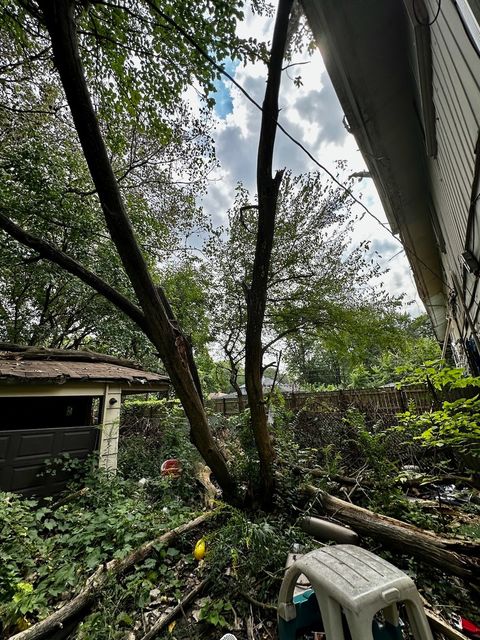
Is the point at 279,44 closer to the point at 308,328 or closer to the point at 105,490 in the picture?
the point at 105,490

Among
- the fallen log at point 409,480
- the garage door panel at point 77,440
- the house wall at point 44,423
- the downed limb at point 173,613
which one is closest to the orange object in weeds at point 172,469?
the house wall at point 44,423

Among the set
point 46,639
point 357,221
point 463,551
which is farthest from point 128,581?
point 357,221

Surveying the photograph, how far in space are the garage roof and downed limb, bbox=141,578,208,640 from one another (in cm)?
396

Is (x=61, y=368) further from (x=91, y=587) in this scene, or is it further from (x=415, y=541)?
(x=415, y=541)

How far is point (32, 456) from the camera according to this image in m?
4.72

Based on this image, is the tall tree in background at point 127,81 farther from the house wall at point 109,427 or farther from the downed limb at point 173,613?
the house wall at point 109,427

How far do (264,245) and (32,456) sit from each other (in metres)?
5.48

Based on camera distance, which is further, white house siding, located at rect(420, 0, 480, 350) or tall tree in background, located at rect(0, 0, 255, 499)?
tall tree in background, located at rect(0, 0, 255, 499)

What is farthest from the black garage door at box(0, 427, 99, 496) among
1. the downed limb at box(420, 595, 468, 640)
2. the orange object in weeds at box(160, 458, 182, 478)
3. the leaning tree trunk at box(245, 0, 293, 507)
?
the downed limb at box(420, 595, 468, 640)

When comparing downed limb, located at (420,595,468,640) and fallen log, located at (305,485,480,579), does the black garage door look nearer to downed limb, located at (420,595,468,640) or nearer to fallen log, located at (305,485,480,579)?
fallen log, located at (305,485,480,579)

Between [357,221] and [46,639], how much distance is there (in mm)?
9746

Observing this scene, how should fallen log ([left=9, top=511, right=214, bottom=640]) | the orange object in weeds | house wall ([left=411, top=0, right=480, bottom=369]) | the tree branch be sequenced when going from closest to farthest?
house wall ([left=411, top=0, right=480, bottom=369]) < fallen log ([left=9, top=511, right=214, bottom=640]) < the tree branch < the orange object in weeds

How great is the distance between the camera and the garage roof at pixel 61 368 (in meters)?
4.54

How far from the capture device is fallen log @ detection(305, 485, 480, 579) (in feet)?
7.18
